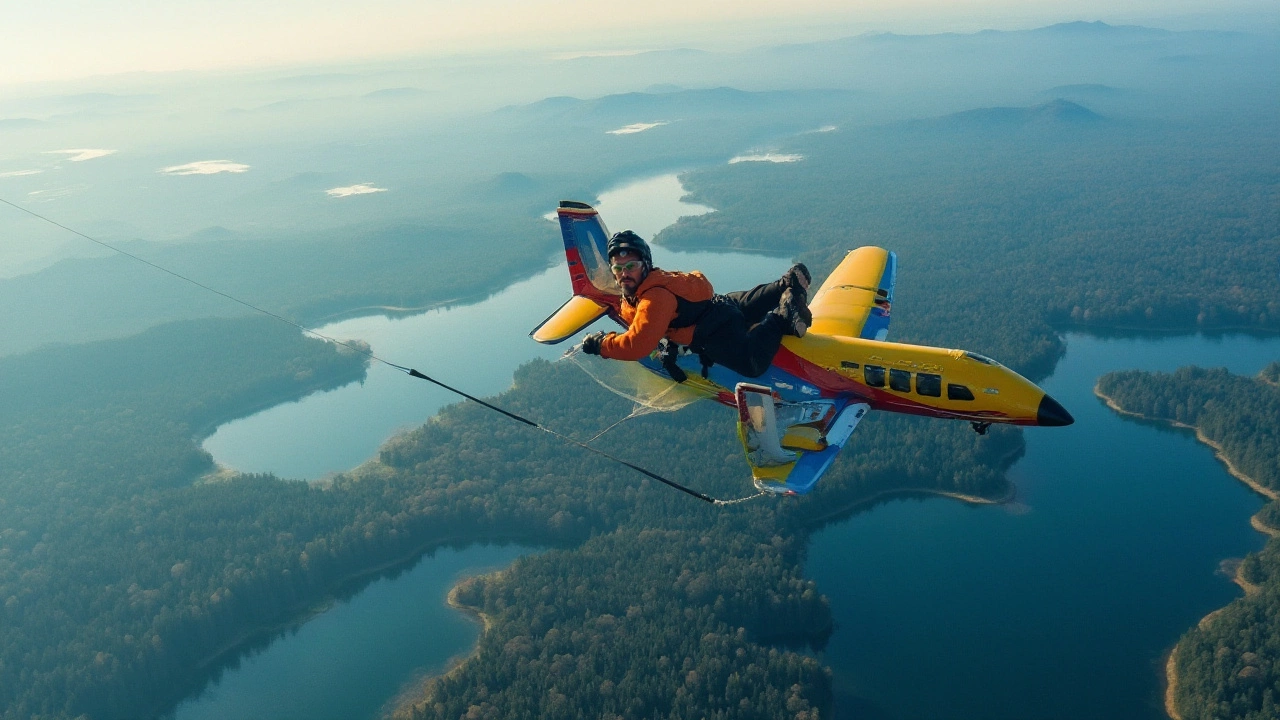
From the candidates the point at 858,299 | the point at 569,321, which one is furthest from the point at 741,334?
the point at 858,299

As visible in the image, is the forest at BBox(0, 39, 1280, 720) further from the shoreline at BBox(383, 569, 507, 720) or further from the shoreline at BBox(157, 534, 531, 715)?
the shoreline at BBox(383, 569, 507, 720)

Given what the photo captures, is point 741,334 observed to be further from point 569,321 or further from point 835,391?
point 569,321

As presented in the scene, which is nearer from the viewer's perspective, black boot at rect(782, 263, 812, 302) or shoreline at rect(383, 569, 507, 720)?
black boot at rect(782, 263, 812, 302)

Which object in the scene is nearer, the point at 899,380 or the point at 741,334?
the point at 899,380

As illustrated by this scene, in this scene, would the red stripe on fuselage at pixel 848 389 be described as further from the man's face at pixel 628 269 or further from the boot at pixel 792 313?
the man's face at pixel 628 269

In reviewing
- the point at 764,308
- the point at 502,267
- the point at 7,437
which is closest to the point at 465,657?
the point at 764,308

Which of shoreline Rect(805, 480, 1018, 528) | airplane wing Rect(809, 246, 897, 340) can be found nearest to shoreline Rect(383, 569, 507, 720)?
shoreline Rect(805, 480, 1018, 528)

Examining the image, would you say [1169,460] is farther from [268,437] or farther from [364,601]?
[268,437]
